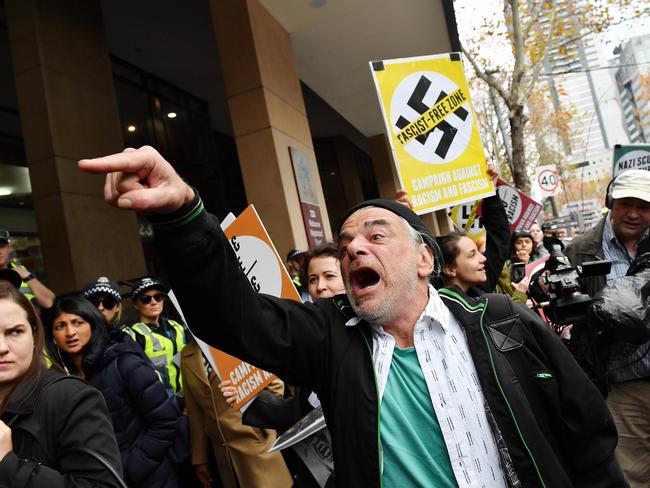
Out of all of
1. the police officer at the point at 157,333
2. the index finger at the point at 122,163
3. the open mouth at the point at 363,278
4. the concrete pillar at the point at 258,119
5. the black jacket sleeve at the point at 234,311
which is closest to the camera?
the index finger at the point at 122,163

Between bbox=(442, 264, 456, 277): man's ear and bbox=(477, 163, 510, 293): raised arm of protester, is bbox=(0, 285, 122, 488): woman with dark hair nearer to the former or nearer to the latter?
bbox=(442, 264, 456, 277): man's ear

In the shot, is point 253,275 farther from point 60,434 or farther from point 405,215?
point 60,434

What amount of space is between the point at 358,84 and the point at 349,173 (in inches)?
311

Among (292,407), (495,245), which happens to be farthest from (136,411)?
(495,245)

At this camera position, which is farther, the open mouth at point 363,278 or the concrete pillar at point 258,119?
the concrete pillar at point 258,119

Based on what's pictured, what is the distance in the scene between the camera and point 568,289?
8.72 feet

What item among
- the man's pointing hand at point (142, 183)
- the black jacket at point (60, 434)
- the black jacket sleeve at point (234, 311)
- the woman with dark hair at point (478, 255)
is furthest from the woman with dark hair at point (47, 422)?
the woman with dark hair at point (478, 255)

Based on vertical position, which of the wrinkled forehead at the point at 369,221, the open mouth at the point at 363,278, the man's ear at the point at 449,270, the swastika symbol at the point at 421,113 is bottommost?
the man's ear at the point at 449,270

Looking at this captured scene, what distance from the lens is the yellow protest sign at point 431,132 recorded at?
12.8 ft

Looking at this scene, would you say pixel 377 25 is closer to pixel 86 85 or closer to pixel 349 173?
pixel 86 85

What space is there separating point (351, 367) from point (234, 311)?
42 cm

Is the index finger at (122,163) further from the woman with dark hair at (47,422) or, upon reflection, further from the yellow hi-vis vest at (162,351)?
the yellow hi-vis vest at (162,351)

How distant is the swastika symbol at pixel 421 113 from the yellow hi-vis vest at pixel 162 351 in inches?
104

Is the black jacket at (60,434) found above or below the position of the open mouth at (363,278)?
below
